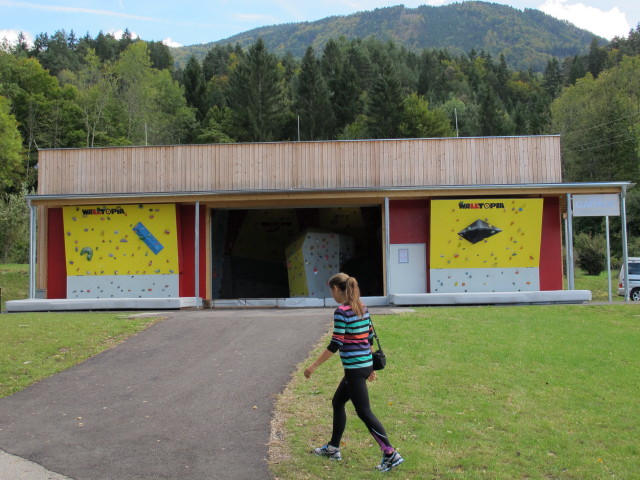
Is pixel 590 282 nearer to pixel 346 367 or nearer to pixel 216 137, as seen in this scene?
pixel 346 367

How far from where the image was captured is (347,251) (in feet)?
79.7

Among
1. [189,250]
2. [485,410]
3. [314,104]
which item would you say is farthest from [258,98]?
[485,410]

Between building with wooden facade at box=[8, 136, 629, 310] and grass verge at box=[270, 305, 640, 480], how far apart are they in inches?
298

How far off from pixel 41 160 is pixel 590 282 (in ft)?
77.8

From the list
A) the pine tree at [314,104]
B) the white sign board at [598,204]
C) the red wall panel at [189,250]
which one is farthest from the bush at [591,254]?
the pine tree at [314,104]

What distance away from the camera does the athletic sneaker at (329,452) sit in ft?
19.6

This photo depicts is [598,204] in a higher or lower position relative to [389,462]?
higher

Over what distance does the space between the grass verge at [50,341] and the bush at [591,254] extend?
29529mm

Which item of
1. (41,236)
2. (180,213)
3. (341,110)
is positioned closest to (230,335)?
(180,213)

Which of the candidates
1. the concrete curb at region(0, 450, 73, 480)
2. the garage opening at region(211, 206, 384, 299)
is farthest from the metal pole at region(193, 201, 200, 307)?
the concrete curb at region(0, 450, 73, 480)

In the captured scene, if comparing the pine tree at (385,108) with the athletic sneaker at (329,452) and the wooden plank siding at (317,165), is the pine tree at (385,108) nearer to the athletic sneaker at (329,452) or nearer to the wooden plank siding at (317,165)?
the wooden plank siding at (317,165)

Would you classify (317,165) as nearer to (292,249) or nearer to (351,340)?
(292,249)

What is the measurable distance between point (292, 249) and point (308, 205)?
11.5 feet

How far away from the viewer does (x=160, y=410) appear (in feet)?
25.4
